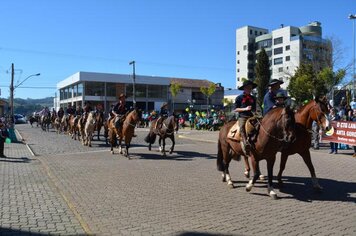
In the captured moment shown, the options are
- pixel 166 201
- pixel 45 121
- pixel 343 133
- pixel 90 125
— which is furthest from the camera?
pixel 45 121

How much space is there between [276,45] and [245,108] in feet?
363

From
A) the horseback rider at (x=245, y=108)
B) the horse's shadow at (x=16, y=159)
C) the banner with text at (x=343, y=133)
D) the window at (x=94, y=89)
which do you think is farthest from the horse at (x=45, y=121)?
the window at (x=94, y=89)

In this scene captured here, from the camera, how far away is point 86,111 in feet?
74.7

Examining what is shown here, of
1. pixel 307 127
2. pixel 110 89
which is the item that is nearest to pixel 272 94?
pixel 307 127

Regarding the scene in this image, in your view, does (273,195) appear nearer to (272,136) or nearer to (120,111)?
(272,136)

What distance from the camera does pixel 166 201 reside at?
8.22 meters

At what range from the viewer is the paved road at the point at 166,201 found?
252 inches

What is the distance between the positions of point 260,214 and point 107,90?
6928 centimetres

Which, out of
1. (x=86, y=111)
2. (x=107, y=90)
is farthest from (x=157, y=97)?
(x=86, y=111)

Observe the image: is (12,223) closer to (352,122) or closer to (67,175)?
(67,175)

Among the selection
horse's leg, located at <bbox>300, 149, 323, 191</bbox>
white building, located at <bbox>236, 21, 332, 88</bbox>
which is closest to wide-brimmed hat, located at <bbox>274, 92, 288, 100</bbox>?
horse's leg, located at <bbox>300, 149, 323, 191</bbox>

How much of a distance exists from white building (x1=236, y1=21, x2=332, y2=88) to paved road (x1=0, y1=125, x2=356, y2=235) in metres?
82.7

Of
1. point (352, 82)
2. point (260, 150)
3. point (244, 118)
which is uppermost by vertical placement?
point (352, 82)

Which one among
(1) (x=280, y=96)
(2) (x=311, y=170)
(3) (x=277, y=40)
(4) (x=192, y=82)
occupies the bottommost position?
(2) (x=311, y=170)
